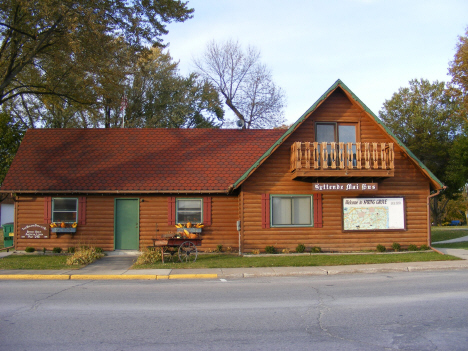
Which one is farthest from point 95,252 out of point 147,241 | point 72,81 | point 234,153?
point 72,81

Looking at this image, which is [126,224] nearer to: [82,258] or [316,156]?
[82,258]

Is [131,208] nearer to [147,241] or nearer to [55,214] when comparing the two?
[147,241]

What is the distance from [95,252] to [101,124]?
23198mm

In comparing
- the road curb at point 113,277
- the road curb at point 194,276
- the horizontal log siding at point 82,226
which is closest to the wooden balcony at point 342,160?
the road curb at point 194,276

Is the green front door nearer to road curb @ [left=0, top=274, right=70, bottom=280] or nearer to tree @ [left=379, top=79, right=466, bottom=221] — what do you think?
road curb @ [left=0, top=274, right=70, bottom=280]

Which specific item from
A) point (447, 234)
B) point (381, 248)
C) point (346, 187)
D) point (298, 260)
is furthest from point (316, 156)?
point (447, 234)

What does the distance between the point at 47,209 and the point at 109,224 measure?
2.73m

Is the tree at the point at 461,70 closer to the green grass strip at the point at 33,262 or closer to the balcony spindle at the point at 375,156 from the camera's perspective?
the balcony spindle at the point at 375,156

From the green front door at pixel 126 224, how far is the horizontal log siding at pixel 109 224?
21 cm

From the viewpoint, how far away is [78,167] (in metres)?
19.3

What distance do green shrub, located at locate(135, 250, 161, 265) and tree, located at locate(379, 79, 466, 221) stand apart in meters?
34.2

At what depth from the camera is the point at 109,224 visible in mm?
18500

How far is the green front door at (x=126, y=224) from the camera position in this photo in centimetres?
1852

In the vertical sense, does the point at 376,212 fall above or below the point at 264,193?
below
